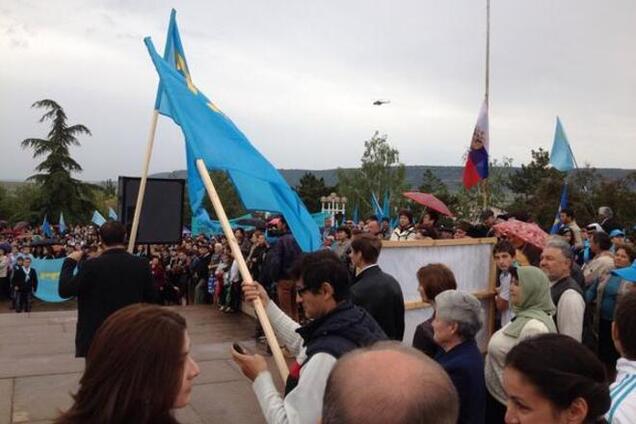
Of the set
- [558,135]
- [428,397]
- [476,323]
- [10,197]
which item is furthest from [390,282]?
[10,197]

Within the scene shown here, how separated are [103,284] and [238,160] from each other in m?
1.46

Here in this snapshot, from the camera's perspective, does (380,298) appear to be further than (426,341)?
Yes

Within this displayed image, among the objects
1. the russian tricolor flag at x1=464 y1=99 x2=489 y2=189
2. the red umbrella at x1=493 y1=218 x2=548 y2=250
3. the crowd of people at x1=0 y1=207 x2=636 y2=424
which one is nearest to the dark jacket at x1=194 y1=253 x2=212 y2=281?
the russian tricolor flag at x1=464 y1=99 x2=489 y2=189

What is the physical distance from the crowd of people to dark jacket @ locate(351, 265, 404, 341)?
0.01m

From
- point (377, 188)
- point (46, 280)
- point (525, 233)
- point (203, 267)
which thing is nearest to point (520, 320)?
point (525, 233)

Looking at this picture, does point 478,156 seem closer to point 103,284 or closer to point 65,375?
point 65,375

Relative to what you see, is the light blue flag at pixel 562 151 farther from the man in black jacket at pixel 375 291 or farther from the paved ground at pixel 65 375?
the man in black jacket at pixel 375 291

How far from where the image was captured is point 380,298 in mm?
4316

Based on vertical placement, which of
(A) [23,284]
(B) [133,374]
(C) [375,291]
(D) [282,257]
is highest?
(B) [133,374]

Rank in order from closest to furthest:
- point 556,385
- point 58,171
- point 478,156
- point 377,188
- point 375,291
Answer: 1. point 556,385
2. point 375,291
3. point 478,156
4. point 58,171
5. point 377,188

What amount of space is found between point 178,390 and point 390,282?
285cm

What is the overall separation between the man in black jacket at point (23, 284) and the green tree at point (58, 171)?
1080 inches

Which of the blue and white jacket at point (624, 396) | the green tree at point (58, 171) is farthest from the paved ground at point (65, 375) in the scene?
the green tree at point (58, 171)

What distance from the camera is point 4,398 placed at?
18.1 ft
